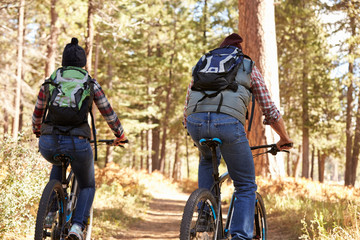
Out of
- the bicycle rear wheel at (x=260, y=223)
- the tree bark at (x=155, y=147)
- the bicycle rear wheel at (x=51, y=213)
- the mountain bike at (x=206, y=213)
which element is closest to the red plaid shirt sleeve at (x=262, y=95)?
the mountain bike at (x=206, y=213)

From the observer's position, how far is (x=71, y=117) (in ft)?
11.5

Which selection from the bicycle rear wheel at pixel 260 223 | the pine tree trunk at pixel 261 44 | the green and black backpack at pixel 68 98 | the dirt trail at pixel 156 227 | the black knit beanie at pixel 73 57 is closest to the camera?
the green and black backpack at pixel 68 98

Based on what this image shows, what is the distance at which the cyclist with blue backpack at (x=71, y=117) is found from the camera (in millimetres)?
3508

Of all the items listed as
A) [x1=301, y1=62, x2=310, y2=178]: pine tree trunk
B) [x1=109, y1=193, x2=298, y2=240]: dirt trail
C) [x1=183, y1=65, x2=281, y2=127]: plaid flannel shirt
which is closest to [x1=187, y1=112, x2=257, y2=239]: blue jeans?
[x1=183, y1=65, x2=281, y2=127]: plaid flannel shirt

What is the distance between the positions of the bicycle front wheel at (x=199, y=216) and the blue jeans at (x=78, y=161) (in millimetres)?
1257

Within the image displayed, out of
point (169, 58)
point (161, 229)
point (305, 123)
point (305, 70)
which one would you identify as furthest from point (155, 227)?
point (169, 58)

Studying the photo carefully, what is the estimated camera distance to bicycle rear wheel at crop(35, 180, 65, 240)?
3.22 m

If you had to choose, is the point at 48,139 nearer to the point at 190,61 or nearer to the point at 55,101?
the point at 55,101

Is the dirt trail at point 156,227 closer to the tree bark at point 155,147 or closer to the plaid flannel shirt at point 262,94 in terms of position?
the plaid flannel shirt at point 262,94

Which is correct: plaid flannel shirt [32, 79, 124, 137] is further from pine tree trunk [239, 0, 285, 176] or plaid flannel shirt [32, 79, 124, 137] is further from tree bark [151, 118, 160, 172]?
tree bark [151, 118, 160, 172]

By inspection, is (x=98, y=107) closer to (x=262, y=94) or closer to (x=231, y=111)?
(x=231, y=111)

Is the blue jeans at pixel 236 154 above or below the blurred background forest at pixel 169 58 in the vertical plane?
below

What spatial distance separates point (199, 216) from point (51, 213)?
1.39 m

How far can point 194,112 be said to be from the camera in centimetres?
321
